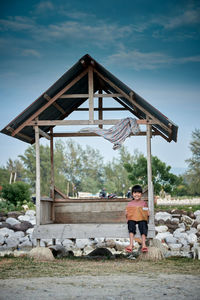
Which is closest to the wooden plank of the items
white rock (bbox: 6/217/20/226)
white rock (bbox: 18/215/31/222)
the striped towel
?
the striped towel

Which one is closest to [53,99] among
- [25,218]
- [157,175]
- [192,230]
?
[192,230]

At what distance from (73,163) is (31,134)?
140ft

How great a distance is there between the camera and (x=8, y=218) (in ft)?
80.6

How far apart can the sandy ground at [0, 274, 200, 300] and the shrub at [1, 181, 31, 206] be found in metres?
22.8

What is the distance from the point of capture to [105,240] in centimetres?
1978

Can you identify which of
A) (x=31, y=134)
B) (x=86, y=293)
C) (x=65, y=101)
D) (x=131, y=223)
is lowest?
(x=86, y=293)

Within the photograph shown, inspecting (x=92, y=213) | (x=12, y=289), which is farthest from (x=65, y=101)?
(x=12, y=289)

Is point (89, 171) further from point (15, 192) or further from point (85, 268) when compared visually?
point (85, 268)

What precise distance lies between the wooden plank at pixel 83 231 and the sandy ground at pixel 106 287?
2682 mm

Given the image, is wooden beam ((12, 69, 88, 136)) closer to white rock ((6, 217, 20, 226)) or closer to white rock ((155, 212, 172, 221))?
white rock ((6, 217, 20, 226))

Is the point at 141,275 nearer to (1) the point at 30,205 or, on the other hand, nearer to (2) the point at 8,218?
(2) the point at 8,218

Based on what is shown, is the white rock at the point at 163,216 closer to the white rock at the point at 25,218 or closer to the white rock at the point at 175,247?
the white rock at the point at 25,218

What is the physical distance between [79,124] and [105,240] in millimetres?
9469

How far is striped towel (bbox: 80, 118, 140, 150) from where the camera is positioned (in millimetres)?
11234
